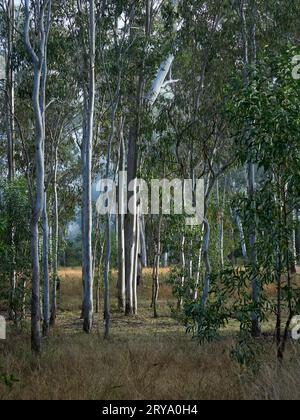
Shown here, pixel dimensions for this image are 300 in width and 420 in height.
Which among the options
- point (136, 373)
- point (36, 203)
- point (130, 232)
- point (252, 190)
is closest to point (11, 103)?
point (130, 232)

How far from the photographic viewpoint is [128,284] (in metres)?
21.2

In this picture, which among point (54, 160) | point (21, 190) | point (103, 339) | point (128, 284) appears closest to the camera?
point (103, 339)

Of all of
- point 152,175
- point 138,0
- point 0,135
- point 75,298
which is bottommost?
point 75,298

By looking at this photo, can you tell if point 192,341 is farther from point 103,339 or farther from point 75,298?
point 75,298

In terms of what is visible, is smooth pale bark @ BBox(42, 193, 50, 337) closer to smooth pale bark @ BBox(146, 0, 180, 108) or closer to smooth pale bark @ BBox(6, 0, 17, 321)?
smooth pale bark @ BBox(6, 0, 17, 321)

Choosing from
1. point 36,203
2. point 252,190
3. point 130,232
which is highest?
point 252,190

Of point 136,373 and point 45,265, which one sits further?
point 45,265

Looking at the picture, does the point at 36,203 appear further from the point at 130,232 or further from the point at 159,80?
the point at 159,80

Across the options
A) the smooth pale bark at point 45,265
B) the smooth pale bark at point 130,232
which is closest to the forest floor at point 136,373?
the smooth pale bark at point 45,265

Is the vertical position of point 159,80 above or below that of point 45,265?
above

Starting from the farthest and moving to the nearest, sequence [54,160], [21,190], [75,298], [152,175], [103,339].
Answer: [75,298] → [152,175] → [54,160] → [21,190] → [103,339]

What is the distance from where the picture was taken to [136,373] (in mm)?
8609

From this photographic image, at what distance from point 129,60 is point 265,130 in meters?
11.0

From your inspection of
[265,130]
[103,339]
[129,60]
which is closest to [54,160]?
[129,60]
